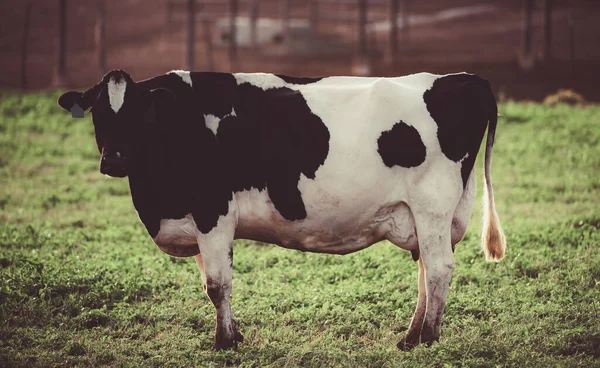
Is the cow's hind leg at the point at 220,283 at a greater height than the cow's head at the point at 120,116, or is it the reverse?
the cow's head at the point at 120,116

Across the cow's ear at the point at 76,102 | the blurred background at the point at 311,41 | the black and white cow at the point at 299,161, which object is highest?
the blurred background at the point at 311,41

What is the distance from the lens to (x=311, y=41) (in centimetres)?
3206

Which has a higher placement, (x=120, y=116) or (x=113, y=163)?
(x=120, y=116)

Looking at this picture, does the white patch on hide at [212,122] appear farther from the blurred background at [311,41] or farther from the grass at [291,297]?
the blurred background at [311,41]

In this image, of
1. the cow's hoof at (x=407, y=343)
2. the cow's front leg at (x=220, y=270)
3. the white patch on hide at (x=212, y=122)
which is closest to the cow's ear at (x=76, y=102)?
the white patch on hide at (x=212, y=122)

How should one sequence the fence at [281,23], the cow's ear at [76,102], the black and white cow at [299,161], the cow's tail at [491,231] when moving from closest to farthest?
the black and white cow at [299,161], the cow's ear at [76,102], the cow's tail at [491,231], the fence at [281,23]

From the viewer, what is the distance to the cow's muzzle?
255 inches

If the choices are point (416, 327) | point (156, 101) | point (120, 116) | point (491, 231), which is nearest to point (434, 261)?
point (416, 327)

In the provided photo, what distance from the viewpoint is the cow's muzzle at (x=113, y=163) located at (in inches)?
255

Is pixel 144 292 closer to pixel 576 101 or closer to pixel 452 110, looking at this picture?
pixel 452 110

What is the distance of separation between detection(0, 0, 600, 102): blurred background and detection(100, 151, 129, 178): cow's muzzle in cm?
1693

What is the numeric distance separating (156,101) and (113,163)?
0.62 meters

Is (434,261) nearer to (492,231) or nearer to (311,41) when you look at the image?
(492,231)

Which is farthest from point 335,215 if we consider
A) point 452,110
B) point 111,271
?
point 111,271
